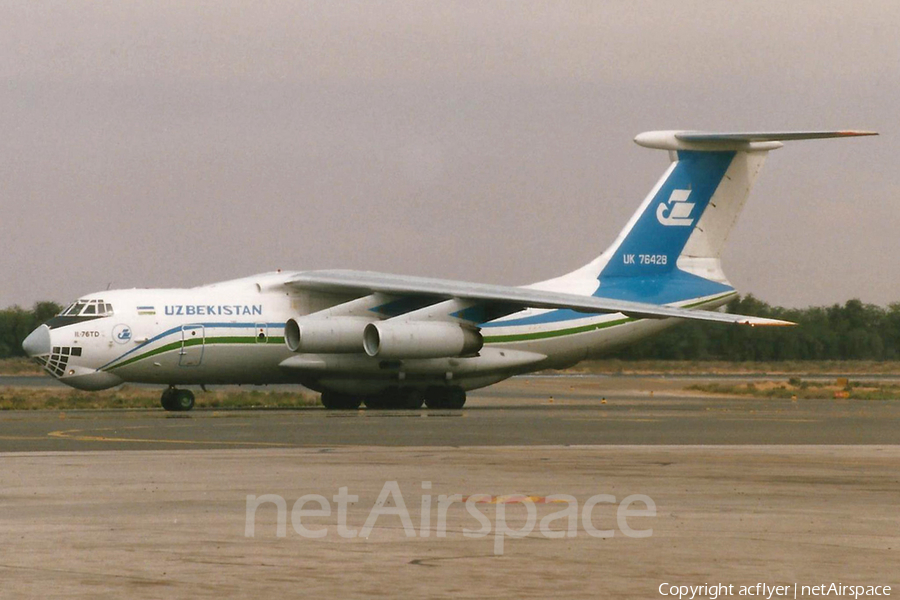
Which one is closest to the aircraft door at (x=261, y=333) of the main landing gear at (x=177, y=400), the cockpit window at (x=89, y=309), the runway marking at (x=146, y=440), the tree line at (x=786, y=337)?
the main landing gear at (x=177, y=400)

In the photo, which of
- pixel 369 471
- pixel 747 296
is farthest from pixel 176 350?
pixel 747 296

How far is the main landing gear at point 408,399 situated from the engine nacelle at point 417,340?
159 centimetres

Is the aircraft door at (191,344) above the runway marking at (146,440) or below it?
above

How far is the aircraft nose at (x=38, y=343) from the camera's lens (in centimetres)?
2911

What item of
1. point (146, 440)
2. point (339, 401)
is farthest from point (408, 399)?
point (146, 440)

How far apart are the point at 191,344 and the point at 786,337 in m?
31.2

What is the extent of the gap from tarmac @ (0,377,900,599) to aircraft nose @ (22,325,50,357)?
8285 millimetres

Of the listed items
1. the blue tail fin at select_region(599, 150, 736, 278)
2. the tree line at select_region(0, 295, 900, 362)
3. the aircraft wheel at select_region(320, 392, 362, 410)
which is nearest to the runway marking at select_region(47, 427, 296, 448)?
the aircraft wheel at select_region(320, 392, 362, 410)

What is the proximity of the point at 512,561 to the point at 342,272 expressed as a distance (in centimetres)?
2444

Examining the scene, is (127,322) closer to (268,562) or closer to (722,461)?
(722,461)

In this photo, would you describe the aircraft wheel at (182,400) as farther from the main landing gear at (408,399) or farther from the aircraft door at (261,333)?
the main landing gear at (408,399)

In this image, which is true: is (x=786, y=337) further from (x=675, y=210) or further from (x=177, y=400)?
(x=177, y=400)

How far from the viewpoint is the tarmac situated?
789 centimetres

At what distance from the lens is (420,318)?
31281 mm
